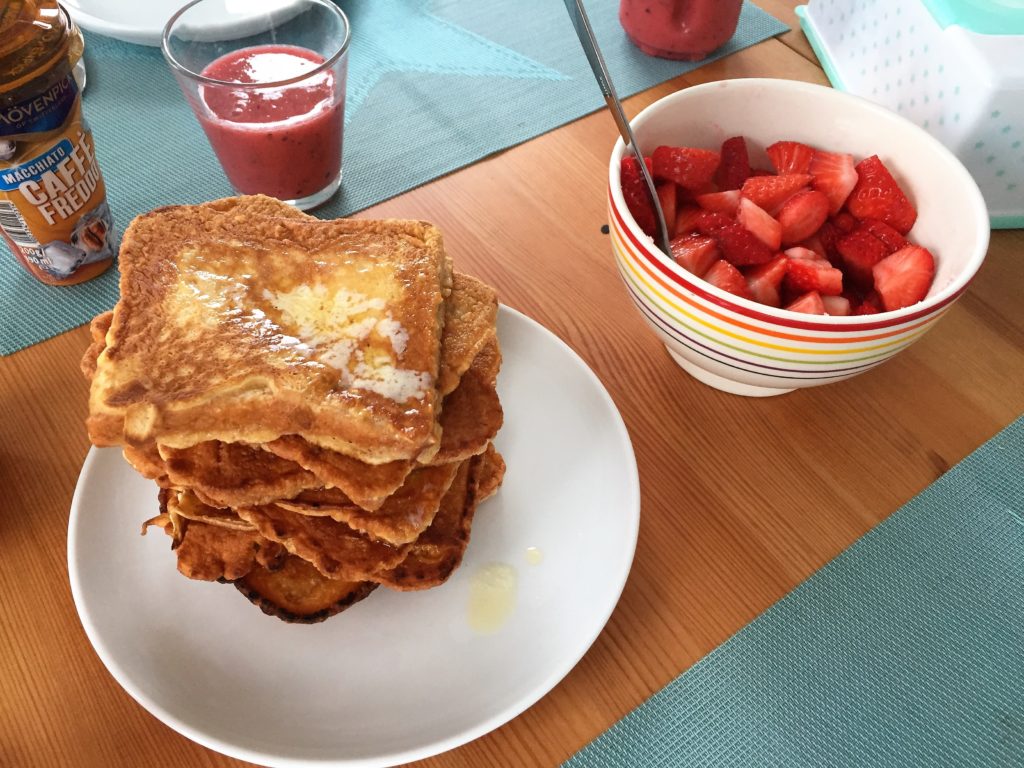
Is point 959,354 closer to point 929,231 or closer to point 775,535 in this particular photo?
point 929,231

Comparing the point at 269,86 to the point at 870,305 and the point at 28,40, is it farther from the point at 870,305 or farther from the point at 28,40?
the point at 870,305

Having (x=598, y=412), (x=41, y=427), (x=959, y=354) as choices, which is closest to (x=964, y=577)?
(x=959, y=354)

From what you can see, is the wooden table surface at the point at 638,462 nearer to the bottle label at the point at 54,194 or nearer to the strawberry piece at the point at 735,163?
the bottle label at the point at 54,194

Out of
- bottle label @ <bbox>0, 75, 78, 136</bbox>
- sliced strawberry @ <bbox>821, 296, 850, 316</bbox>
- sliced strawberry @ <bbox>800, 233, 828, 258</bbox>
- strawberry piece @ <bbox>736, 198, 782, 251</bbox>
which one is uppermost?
bottle label @ <bbox>0, 75, 78, 136</bbox>

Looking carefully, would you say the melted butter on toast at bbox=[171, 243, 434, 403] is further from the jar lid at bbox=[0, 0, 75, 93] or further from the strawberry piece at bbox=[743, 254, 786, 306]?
the strawberry piece at bbox=[743, 254, 786, 306]

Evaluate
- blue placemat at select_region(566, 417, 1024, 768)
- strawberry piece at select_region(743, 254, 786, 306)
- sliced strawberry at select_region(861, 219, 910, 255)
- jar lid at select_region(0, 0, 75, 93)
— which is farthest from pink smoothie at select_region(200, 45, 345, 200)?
blue placemat at select_region(566, 417, 1024, 768)

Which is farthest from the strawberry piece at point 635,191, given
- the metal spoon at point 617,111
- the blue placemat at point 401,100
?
the blue placemat at point 401,100
